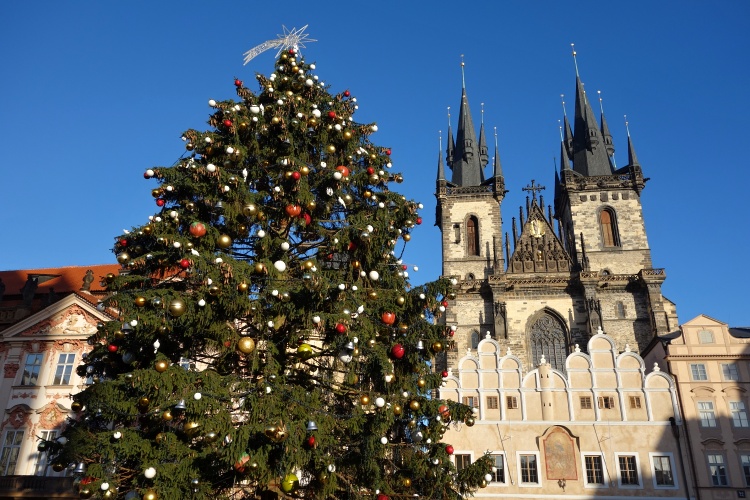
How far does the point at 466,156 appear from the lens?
143ft

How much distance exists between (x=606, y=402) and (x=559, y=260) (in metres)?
19.4

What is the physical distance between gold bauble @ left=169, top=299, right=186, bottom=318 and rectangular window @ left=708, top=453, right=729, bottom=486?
17.3 meters

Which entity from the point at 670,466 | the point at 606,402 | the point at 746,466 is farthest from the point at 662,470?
the point at 746,466

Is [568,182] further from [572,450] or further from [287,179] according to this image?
[287,179]

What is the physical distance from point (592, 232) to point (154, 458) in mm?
35239

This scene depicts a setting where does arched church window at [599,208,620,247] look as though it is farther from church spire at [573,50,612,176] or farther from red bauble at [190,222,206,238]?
red bauble at [190,222,206,238]

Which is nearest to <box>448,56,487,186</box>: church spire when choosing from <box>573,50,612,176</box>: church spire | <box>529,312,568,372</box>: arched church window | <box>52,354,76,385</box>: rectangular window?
<box>573,50,612,176</box>: church spire

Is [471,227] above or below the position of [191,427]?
above

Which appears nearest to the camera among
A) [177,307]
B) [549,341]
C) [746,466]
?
[177,307]

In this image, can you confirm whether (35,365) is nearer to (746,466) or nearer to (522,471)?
(522,471)

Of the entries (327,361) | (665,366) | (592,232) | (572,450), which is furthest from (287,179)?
(592,232)

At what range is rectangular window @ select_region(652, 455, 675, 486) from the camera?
56.1 feet

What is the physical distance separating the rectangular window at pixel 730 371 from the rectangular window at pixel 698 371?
615 millimetres

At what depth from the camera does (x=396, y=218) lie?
920cm
